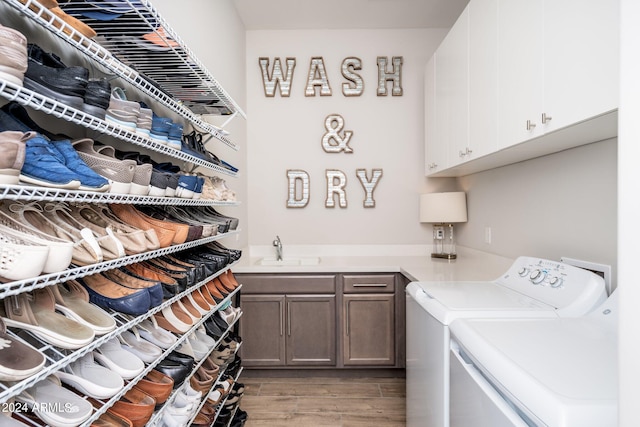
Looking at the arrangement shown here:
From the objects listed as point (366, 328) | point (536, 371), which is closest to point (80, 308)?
point (536, 371)

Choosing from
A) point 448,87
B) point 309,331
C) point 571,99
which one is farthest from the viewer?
point 309,331

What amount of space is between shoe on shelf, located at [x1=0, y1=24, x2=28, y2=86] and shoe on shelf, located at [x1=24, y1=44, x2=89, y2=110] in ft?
0.21

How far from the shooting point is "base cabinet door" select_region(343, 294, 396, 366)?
2920mm

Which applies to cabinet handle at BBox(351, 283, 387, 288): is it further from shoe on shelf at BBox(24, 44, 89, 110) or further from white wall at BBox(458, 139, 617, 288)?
shoe on shelf at BBox(24, 44, 89, 110)

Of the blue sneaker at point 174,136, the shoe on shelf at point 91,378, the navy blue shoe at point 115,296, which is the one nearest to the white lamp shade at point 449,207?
the blue sneaker at point 174,136

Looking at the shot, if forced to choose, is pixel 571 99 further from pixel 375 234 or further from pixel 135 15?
pixel 375 234

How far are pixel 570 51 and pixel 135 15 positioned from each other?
4.50ft

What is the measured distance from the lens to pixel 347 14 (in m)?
3.22

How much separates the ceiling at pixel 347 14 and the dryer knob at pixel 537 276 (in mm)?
2226

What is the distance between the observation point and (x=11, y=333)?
0.79 metres

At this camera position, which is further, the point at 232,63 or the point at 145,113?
the point at 232,63

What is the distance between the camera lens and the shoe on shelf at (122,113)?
1.11 m

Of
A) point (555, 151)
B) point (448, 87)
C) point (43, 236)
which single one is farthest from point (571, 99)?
point (43, 236)

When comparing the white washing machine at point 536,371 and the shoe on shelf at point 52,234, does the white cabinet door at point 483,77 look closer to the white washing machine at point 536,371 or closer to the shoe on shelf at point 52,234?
Answer: the white washing machine at point 536,371
